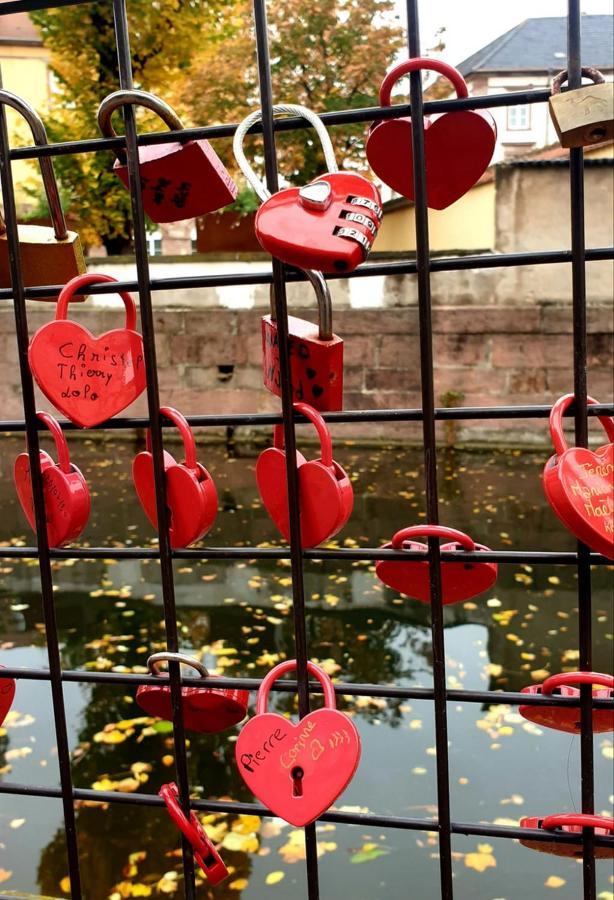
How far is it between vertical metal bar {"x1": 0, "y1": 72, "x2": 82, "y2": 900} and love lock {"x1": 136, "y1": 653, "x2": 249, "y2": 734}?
121 mm

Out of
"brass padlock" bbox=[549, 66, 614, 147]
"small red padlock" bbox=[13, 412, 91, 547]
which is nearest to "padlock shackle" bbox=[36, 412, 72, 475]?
"small red padlock" bbox=[13, 412, 91, 547]

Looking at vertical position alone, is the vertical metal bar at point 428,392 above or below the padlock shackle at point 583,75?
below

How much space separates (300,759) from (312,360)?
1.50 ft

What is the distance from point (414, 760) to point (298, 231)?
7.12ft

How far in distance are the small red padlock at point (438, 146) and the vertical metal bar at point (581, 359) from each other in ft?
0.32

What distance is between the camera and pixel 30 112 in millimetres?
967

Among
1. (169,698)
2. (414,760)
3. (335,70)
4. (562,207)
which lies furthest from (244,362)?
(169,698)

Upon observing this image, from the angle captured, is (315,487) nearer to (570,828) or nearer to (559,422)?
(559,422)

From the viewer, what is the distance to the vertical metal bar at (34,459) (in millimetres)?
1019

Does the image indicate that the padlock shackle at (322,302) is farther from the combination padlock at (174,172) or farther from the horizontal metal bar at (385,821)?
the horizontal metal bar at (385,821)

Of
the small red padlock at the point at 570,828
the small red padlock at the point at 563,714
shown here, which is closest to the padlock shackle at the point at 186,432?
the small red padlock at the point at 563,714

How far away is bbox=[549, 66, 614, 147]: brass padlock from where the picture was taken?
753mm

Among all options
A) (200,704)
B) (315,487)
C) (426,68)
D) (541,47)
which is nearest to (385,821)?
(200,704)

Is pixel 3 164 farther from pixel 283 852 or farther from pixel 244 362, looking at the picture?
pixel 244 362
